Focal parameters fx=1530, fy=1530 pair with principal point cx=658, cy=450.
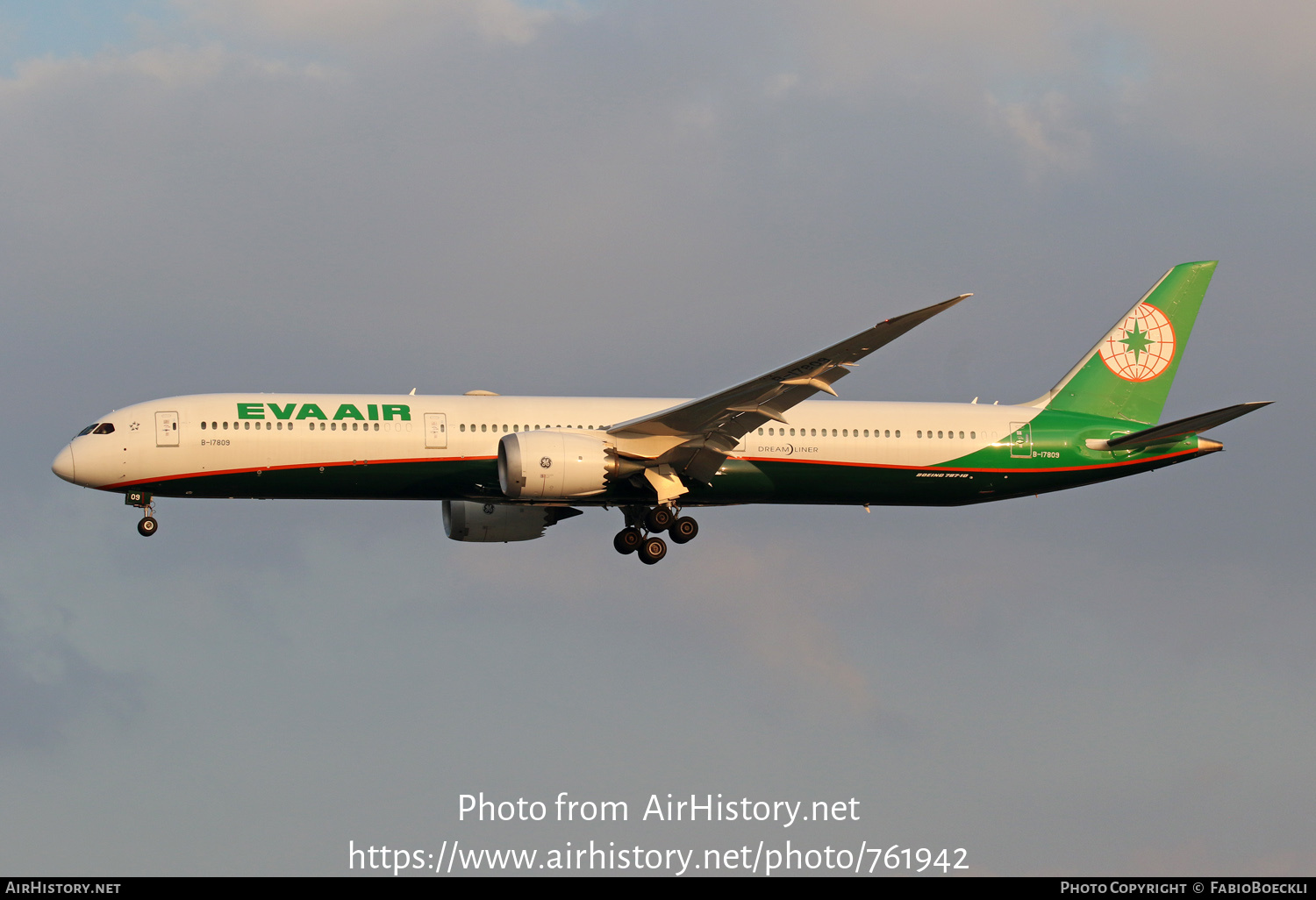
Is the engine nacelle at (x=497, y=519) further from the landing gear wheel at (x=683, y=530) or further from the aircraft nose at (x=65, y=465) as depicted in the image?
the aircraft nose at (x=65, y=465)

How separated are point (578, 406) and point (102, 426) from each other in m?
12.5

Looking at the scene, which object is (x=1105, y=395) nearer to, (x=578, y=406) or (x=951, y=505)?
(x=951, y=505)

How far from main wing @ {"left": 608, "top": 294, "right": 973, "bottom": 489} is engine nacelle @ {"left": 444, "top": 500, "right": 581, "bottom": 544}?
551cm

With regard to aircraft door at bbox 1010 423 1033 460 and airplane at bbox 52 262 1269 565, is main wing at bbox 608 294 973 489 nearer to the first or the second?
airplane at bbox 52 262 1269 565

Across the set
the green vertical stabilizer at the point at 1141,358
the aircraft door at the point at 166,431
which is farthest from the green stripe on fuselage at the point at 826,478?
the aircraft door at the point at 166,431

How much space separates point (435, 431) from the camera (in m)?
40.2

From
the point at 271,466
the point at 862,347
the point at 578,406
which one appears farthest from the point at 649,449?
the point at 271,466

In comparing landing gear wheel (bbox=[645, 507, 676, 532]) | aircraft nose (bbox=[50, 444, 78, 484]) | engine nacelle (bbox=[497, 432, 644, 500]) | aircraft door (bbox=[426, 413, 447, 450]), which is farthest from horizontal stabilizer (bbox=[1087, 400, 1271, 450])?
aircraft nose (bbox=[50, 444, 78, 484])

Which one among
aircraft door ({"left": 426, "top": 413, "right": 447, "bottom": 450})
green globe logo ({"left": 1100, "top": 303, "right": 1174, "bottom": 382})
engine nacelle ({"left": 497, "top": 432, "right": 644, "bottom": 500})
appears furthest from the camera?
green globe logo ({"left": 1100, "top": 303, "right": 1174, "bottom": 382})

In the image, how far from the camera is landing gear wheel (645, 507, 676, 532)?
1644 inches

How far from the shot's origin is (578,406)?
42000 millimetres

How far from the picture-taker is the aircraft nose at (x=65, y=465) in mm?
39531

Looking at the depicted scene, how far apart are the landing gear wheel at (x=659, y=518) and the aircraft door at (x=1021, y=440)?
10.3m

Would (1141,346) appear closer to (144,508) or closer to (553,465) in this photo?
(553,465)
